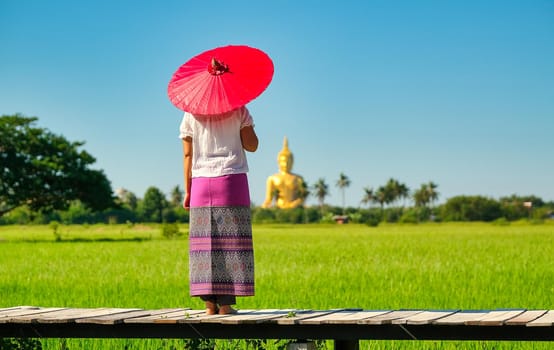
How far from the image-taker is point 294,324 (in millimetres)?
4668

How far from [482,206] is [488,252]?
46.6 m

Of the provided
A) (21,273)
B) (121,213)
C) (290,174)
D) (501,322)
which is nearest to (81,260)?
(21,273)

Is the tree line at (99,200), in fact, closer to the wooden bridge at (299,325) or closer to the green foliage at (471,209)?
the green foliage at (471,209)

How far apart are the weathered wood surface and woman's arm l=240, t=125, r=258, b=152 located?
0.96 m

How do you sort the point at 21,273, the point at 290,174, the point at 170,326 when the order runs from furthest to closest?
the point at 290,174, the point at 21,273, the point at 170,326

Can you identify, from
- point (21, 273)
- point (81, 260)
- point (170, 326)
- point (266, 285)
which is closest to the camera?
point (170, 326)

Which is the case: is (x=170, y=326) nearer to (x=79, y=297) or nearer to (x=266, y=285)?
(x=79, y=297)

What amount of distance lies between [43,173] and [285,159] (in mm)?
56164

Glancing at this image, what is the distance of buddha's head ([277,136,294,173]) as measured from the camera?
8981 cm

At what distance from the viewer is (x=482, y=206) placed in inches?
2586

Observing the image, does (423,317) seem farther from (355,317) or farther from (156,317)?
(156,317)

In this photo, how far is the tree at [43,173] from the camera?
34250 mm

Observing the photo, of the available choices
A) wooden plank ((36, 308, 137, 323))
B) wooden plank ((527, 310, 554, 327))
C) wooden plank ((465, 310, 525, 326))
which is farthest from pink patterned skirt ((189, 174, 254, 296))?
wooden plank ((527, 310, 554, 327))

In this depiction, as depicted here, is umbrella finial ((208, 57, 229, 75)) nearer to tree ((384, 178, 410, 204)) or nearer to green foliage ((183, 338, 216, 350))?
green foliage ((183, 338, 216, 350))
